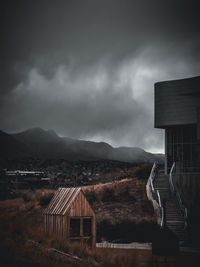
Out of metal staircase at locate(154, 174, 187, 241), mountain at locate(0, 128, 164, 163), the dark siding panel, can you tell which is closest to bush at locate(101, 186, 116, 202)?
metal staircase at locate(154, 174, 187, 241)

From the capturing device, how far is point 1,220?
15.1m

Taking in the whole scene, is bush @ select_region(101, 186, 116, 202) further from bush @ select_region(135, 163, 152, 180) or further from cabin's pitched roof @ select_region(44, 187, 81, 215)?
cabin's pitched roof @ select_region(44, 187, 81, 215)

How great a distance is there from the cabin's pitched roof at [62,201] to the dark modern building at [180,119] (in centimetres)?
2106

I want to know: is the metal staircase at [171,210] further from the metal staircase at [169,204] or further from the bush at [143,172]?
the bush at [143,172]

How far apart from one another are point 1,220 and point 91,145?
169 m

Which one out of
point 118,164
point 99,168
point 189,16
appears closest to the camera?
point 189,16

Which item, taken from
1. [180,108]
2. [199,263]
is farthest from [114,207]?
[199,263]

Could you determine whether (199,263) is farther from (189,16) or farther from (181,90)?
(189,16)

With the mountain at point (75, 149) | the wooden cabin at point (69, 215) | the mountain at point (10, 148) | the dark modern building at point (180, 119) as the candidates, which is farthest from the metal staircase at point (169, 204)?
the mountain at point (75, 149)

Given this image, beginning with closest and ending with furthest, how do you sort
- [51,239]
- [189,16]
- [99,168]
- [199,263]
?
[51,239]
[199,263]
[189,16]
[99,168]

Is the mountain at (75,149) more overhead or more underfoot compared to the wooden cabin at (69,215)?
more overhead

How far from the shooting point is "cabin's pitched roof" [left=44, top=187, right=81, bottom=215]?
678 inches

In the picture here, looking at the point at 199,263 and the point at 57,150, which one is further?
the point at 57,150

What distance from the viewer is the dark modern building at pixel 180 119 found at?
37763mm
